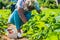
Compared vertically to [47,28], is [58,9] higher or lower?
higher

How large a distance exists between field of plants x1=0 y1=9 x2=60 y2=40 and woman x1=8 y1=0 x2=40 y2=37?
0.05m

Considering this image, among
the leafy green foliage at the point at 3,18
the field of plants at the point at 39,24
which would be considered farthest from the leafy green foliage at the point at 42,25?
the leafy green foliage at the point at 3,18

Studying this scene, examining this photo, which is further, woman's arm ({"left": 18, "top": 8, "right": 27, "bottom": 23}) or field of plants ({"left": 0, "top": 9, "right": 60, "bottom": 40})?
woman's arm ({"left": 18, "top": 8, "right": 27, "bottom": 23})

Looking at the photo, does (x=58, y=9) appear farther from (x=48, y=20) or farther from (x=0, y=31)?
(x=0, y=31)

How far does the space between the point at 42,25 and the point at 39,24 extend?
7cm

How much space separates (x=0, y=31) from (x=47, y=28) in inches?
24.9

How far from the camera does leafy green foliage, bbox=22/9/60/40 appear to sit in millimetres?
3643

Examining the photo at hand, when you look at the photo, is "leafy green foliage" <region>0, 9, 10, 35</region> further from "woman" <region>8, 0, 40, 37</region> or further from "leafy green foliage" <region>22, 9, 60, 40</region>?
"leafy green foliage" <region>22, 9, 60, 40</region>

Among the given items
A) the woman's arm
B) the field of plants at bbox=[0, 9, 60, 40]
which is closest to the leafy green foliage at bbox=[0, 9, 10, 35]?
the field of plants at bbox=[0, 9, 60, 40]

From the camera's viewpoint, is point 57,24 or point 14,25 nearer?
point 57,24

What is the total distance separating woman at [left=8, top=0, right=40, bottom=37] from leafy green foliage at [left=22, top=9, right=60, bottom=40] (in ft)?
0.21

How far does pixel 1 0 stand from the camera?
409 cm

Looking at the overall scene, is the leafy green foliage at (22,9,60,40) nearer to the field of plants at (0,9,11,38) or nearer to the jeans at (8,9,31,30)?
the jeans at (8,9,31,30)

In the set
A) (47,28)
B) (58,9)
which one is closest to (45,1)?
(58,9)
